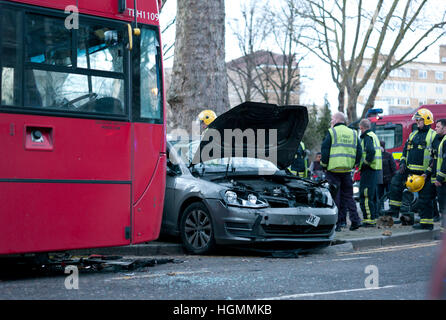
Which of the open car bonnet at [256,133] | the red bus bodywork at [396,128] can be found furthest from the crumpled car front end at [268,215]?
the red bus bodywork at [396,128]

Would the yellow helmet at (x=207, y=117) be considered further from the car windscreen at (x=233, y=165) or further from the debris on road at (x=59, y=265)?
the debris on road at (x=59, y=265)

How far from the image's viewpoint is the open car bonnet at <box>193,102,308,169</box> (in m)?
9.16

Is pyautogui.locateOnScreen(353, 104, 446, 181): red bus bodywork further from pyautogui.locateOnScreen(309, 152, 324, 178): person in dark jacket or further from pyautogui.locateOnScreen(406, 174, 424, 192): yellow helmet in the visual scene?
pyautogui.locateOnScreen(406, 174, 424, 192): yellow helmet

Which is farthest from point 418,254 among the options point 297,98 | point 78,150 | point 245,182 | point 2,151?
point 297,98

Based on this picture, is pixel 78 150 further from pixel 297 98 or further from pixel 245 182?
pixel 297 98

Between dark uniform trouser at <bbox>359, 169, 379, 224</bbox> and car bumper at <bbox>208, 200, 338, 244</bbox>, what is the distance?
11.1 feet

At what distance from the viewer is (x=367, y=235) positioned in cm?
1055

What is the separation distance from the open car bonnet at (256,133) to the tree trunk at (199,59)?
3.56m

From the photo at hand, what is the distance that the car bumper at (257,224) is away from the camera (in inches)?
333

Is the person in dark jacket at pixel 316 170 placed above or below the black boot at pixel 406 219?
above

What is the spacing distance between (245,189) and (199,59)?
5268 mm

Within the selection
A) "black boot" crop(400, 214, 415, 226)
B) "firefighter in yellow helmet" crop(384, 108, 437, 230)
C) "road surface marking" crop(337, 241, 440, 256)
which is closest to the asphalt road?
"road surface marking" crop(337, 241, 440, 256)

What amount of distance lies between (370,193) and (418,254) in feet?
10.3

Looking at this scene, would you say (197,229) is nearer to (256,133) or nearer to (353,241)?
(256,133)
